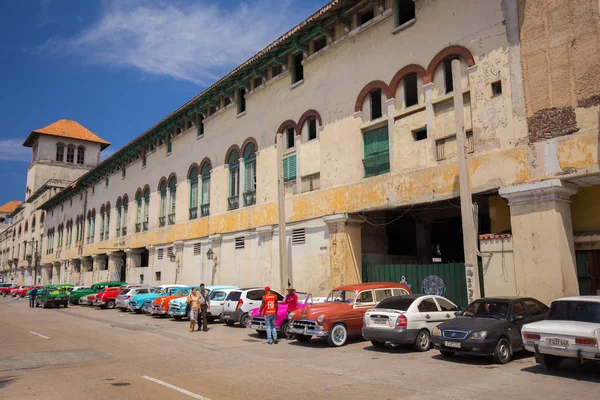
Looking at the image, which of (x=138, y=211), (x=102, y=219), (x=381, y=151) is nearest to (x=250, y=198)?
(x=381, y=151)

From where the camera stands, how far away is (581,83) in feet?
45.2

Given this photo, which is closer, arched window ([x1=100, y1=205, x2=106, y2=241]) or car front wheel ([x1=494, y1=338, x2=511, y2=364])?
car front wheel ([x1=494, y1=338, x2=511, y2=364])

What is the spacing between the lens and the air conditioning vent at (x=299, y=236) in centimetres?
2293

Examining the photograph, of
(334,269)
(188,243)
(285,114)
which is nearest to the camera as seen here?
(334,269)

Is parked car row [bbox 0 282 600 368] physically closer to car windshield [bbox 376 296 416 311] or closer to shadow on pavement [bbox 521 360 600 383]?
car windshield [bbox 376 296 416 311]

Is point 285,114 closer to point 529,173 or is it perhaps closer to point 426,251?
point 426,251

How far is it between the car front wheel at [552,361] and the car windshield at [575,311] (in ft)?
2.75

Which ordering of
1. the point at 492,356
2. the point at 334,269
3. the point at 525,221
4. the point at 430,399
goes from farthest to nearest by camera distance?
the point at 334,269 → the point at 525,221 → the point at 492,356 → the point at 430,399

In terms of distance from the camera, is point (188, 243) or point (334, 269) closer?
point (334, 269)

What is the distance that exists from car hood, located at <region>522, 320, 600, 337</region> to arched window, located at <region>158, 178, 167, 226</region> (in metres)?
31.4

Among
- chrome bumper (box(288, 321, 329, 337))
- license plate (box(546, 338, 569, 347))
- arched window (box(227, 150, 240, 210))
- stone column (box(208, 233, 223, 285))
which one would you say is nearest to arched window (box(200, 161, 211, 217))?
stone column (box(208, 233, 223, 285))

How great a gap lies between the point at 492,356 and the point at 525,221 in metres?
5.37

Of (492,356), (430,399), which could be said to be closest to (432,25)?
(492,356)

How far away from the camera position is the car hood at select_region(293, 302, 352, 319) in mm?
13938
